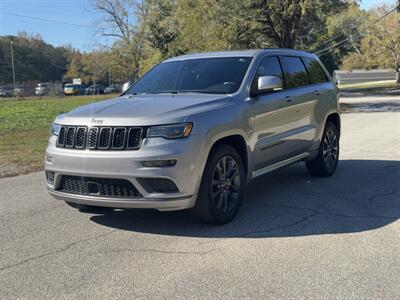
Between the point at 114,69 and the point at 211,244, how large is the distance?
7036cm

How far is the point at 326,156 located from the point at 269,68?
212 centimetres

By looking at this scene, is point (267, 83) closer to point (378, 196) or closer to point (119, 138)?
point (119, 138)

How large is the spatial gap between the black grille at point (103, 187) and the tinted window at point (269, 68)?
2.14m

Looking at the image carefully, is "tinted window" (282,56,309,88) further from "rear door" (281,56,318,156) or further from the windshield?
the windshield

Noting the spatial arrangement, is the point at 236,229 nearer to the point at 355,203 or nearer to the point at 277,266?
the point at 277,266

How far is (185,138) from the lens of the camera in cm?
495

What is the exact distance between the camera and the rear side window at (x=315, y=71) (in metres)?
7.85

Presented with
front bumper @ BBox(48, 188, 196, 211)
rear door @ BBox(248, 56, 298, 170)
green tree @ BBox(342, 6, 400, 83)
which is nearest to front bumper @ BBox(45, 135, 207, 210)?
front bumper @ BBox(48, 188, 196, 211)

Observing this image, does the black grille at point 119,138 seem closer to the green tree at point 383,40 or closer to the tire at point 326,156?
the tire at point 326,156

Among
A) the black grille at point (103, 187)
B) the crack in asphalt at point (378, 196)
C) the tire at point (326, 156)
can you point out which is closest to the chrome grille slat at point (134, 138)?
the black grille at point (103, 187)

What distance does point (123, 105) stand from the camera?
5516 millimetres

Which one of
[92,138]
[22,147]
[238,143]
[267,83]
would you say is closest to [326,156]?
[267,83]

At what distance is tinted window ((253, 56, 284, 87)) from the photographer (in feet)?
20.9

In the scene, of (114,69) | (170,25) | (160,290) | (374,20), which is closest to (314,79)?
(160,290)
